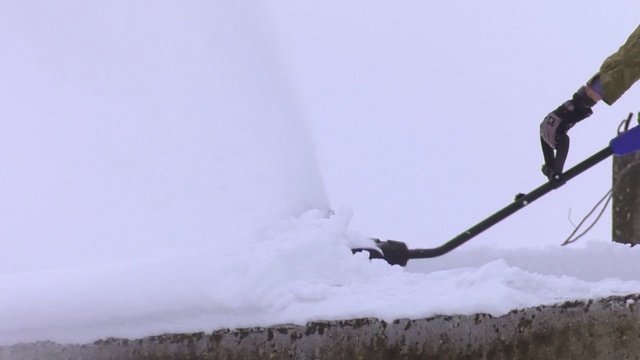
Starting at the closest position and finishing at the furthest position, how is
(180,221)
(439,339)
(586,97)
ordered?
(439,339)
(180,221)
(586,97)

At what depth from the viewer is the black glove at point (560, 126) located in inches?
93.7

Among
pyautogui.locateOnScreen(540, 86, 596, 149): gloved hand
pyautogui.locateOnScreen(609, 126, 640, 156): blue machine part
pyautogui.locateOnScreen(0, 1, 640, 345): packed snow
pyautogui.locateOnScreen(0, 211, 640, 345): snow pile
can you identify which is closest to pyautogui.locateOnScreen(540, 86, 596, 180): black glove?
pyautogui.locateOnScreen(540, 86, 596, 149): gloved hand

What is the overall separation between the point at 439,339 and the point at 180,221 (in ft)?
3.61

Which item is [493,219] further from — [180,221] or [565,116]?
[180,221]

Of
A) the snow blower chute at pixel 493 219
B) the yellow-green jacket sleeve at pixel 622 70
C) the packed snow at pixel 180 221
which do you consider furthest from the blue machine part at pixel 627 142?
the packed snow at pixel 180 221

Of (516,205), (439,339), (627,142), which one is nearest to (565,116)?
(627,142)

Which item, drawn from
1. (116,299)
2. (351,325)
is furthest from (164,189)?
(351,325)

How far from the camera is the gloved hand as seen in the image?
2.37 metres

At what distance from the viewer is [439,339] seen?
124cm

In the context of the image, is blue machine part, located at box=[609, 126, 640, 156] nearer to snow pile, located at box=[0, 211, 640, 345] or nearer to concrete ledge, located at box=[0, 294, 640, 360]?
snow pile, located at box=[0, 211, 640, 345]

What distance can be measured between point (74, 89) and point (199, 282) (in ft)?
9.09

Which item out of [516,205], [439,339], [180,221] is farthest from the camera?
[516,205]

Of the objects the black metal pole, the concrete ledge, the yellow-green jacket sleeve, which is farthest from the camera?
the black metal pole

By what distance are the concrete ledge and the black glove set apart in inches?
54.3
